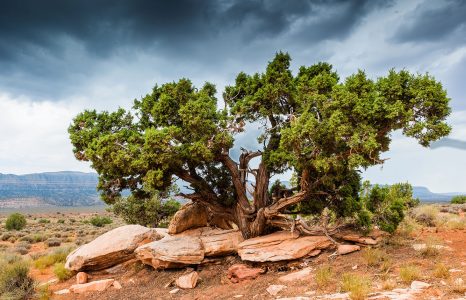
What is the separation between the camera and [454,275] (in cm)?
984

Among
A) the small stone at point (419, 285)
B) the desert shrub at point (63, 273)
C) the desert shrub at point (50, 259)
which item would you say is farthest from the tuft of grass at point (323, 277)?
the desert shrub at point (50, 259)

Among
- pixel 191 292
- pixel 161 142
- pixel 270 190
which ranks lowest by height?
pixel 191 292

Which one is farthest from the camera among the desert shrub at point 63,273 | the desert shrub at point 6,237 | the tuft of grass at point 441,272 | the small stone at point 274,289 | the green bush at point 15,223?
the green bush at point 15,223

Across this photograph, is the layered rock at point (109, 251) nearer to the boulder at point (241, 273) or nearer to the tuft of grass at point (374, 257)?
the boulder at point (241, 273)

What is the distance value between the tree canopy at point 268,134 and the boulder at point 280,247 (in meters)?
1.08

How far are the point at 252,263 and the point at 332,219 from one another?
5409mm

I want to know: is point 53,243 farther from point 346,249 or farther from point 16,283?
Result: point 346,249

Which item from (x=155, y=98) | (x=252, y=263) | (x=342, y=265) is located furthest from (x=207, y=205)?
(x=342, y=265)

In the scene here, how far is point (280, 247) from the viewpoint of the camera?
14.0 meters

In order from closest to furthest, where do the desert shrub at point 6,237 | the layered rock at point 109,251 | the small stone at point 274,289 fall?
the small stone at point 274,289
the layered rock at point 109,251
the desert shrub at point 6,237

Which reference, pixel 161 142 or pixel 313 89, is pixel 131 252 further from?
pixel 313 89

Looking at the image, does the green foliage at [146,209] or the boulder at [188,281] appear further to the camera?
the green foliage at [146,209]

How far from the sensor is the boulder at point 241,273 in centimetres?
1341

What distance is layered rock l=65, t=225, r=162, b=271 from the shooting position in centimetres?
1652
